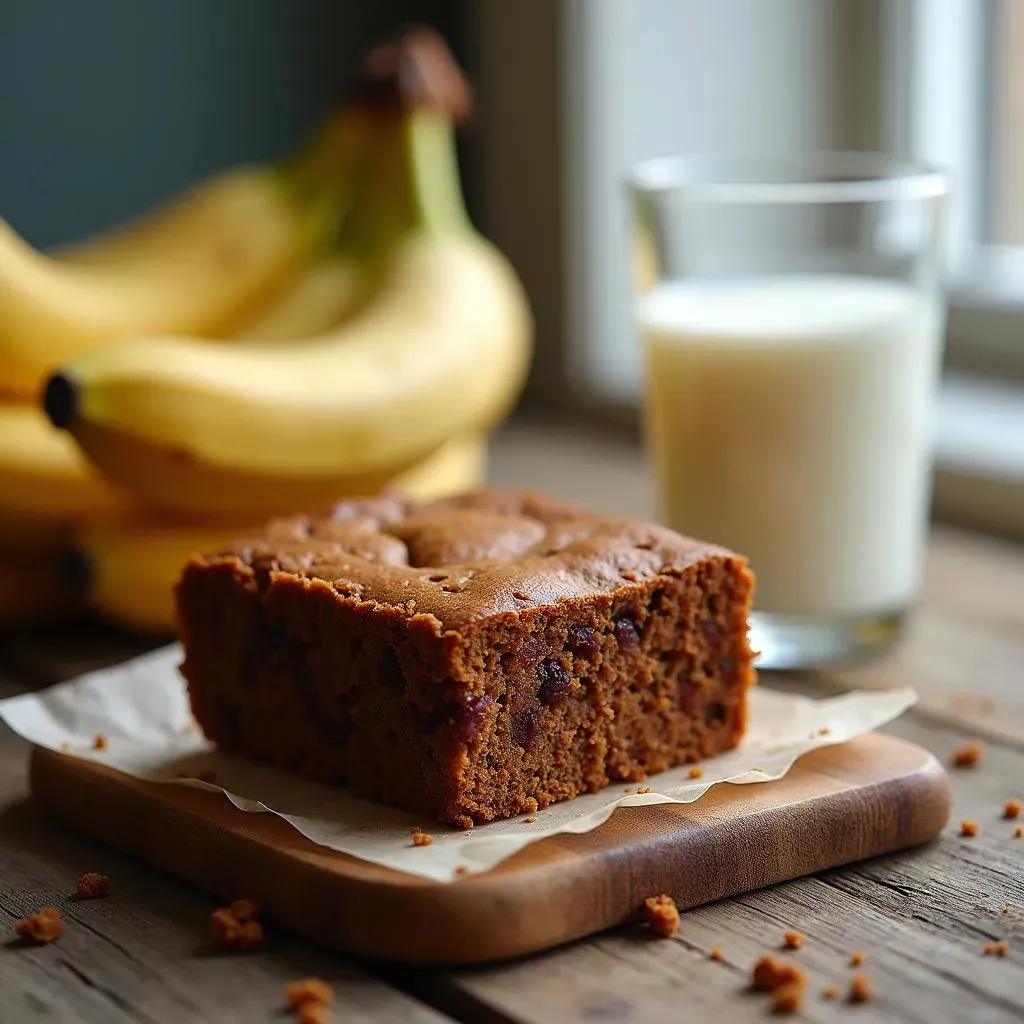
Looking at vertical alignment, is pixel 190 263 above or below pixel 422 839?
above

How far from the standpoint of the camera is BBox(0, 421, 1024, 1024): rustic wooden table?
2.93 feet

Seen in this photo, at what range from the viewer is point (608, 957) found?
947 mm

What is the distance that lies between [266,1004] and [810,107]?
1.75 meters

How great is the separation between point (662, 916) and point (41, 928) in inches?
14.6

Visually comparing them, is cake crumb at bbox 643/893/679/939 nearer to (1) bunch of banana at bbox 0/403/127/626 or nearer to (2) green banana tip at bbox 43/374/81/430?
(2) green banana tip at bbox 43/374/81/430

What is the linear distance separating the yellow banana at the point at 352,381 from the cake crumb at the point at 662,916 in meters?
0.63

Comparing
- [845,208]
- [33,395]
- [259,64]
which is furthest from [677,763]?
[259,64]

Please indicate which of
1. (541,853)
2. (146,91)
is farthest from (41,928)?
(146,91)

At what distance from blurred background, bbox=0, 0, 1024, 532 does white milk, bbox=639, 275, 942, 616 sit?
23.9 inches

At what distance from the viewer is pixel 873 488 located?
56.8 inches

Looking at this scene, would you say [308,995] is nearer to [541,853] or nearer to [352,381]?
[541,853]

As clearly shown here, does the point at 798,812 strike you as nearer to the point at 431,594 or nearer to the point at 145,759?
the point at 431,594

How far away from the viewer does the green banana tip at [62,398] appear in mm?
1367

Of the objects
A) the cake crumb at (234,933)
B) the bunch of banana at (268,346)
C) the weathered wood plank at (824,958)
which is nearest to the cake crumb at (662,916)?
the weathered wood plank at (824,958)
